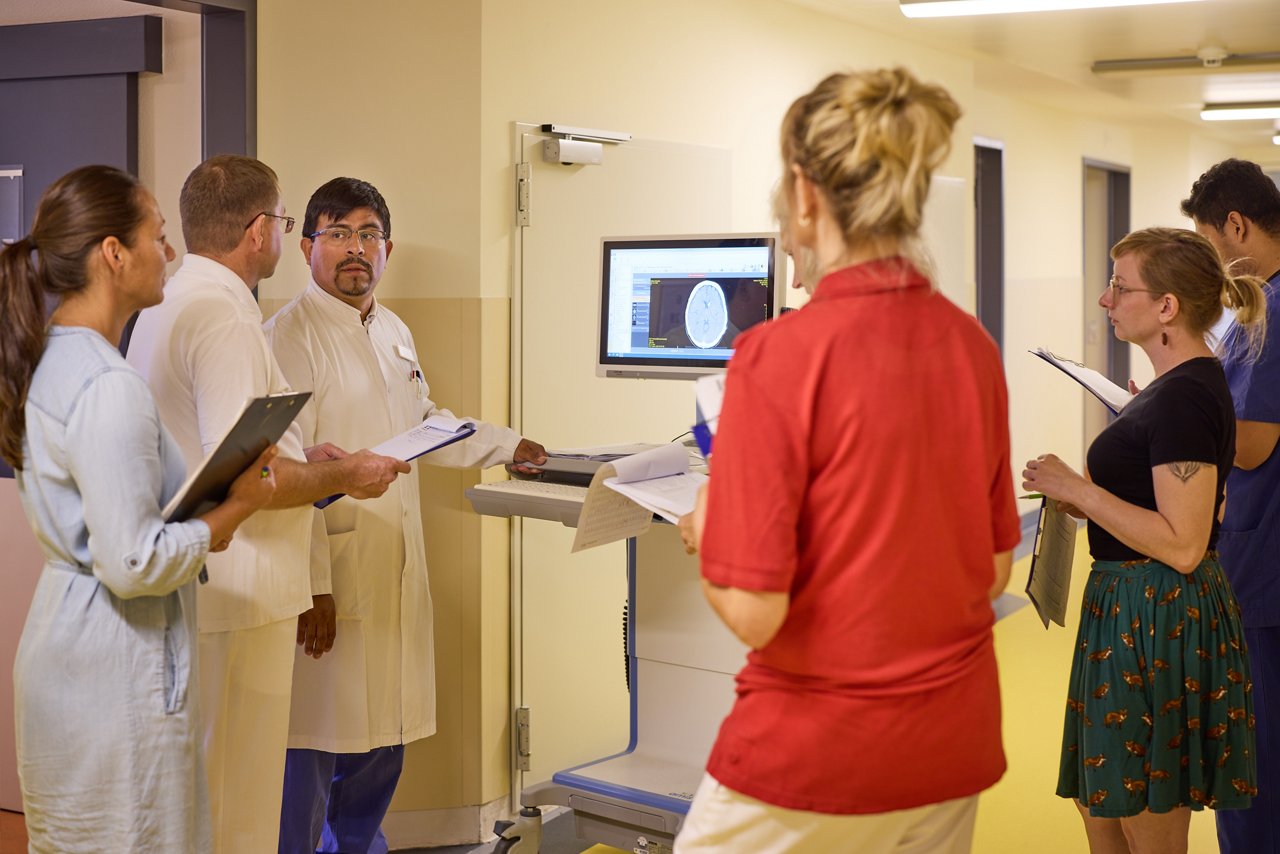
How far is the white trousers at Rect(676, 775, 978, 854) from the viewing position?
138cm

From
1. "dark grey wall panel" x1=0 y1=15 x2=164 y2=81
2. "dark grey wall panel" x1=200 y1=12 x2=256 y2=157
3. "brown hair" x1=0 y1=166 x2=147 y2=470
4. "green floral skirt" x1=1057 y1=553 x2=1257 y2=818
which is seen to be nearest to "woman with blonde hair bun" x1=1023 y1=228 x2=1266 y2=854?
"green floral skirt" x1=1057 y1=553 x2=1257 y2=818

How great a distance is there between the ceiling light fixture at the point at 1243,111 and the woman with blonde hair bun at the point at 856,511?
7.52 metres

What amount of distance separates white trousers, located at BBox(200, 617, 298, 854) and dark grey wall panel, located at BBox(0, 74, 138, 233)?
58.9 inches

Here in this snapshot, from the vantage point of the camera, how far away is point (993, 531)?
149 centimetres

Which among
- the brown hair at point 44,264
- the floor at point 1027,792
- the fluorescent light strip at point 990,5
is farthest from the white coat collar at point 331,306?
the fluorescent light strip at point 990,5

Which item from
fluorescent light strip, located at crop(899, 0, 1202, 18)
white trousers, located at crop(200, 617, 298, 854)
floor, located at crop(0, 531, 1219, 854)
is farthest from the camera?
fluorescent light strip, located at crop(899, 0, 1202, 18)

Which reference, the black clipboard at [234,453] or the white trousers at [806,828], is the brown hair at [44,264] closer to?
the black clipboard at [234,453]

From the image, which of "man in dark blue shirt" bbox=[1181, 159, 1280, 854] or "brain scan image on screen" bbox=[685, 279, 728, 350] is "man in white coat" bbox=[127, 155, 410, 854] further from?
"man in dark blue shirt" bbox=[1181, 159, 1280, 854]

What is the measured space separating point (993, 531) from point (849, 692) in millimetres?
294

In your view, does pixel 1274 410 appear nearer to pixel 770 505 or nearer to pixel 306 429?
pixel 770 505

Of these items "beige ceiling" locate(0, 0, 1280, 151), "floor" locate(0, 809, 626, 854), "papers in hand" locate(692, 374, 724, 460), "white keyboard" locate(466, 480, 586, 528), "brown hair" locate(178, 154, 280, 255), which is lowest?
"floor" locate(0, 809, 626, 854)

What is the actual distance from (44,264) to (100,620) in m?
0.55

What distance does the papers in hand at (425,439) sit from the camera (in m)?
2.62

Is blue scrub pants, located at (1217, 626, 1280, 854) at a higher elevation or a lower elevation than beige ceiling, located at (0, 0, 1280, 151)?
lower
